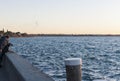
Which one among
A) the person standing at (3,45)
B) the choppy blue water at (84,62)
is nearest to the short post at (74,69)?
the person standing at (3,45)

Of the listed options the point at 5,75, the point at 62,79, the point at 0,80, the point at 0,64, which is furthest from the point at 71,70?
the point at 62,79

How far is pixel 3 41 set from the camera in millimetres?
15906

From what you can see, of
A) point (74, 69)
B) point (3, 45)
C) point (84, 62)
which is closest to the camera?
point (74, 69)

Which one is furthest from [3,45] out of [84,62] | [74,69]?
[84,62]

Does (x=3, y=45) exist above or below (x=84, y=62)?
above

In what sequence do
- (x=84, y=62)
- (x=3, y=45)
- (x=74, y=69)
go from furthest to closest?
(x=84, y=62), (x=3, y=45), (x=74, y=69)

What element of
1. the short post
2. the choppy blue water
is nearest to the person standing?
the choppy blue water

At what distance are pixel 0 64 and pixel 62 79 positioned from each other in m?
4.82

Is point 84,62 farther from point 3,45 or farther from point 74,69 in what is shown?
point 74,69

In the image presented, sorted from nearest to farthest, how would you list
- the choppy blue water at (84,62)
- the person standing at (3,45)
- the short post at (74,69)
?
the short post at (74,69) → the person standing at (3,45) → the choppy blue water at (84,62)

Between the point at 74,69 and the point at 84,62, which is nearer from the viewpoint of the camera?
the point at 74,69

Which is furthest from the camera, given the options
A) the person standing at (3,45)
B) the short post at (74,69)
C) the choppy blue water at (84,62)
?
the choppy blue water at (84,62)

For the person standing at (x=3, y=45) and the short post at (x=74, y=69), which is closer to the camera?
the short post at (x=74, y=69)

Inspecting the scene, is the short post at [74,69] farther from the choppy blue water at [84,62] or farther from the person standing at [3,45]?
the choppy blue water at [84,62]
